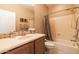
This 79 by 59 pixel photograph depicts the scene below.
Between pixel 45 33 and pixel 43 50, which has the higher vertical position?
pixel 45 33

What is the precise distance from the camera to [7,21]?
1.96m

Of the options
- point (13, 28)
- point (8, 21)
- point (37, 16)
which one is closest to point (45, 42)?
point (37, 16)

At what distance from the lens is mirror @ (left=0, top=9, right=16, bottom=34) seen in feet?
5.99

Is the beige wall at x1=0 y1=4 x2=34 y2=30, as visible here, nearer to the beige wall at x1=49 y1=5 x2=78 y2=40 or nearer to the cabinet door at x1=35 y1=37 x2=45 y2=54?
the cabinet door at x1=35 y1=37 x2=45 y2=54

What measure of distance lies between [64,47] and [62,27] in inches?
27.1

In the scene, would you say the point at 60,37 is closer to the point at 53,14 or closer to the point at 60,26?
the point at 60,26

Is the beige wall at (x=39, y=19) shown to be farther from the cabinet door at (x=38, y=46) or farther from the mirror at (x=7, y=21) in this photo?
the mirror at (x=7, y=21)

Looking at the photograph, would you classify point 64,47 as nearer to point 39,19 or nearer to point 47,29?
point 47,29

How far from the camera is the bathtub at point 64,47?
9.14ft

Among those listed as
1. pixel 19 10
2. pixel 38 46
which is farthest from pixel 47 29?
pixel 19 10

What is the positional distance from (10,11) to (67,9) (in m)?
1.93

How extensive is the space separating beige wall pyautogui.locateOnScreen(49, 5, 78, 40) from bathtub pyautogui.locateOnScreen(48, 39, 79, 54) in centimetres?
18

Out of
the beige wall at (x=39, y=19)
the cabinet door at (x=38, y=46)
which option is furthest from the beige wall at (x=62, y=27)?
the cabinet door at (x=38, y=46)

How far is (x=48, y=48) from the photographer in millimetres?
2820
